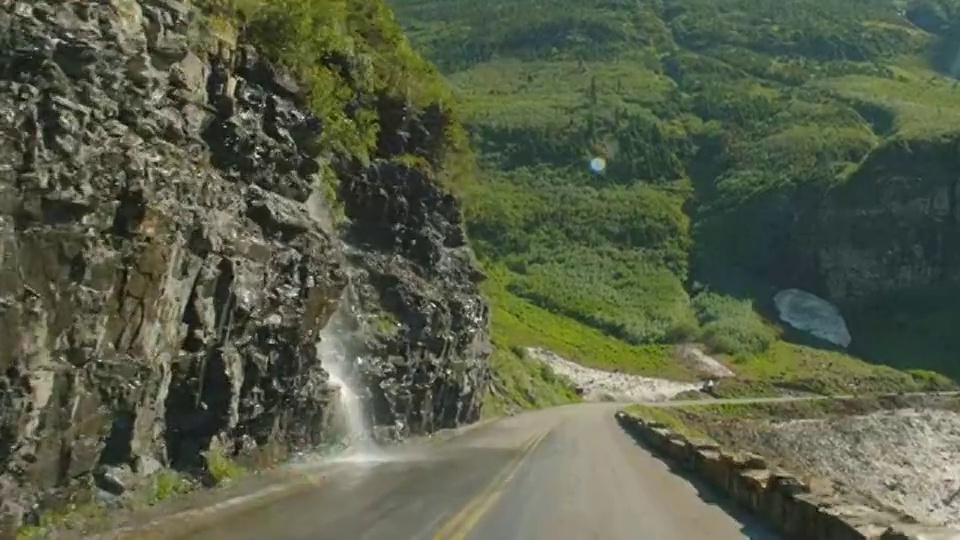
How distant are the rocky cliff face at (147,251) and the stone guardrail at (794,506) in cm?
1053

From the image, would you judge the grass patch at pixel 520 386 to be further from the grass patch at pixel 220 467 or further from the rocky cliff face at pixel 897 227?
the rocky cliff face at pixel 897 227

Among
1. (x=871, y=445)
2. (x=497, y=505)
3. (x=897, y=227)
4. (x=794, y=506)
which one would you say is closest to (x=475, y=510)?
(x=497, y=505)

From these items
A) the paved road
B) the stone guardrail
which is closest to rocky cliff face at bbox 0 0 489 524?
the paved road

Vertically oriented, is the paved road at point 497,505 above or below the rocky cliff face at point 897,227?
below

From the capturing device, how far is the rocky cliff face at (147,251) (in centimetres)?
1508

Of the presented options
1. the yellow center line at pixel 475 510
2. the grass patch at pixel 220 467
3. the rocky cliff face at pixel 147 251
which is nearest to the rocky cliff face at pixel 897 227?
the rocky cliff face at pixel 147 251

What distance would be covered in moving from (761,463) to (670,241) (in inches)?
6505

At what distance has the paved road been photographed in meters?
15.8

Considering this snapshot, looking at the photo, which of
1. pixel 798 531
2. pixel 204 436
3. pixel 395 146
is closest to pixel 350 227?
pixel 395 146

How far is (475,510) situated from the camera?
60.1 ft

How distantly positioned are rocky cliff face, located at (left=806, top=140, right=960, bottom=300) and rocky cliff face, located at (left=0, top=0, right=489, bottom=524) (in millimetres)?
145867

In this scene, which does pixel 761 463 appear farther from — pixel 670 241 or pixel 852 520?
pixel 670 241

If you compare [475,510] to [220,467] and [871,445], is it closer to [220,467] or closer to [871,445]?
[220,467]

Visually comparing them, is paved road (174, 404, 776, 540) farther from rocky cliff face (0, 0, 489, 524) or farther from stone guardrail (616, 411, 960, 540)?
rocky cliff face (0, 0, 489, 524)
